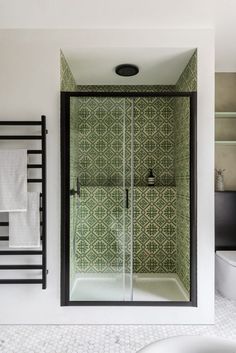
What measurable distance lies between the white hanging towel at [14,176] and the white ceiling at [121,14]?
1074mm

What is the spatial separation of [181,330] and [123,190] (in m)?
1.26

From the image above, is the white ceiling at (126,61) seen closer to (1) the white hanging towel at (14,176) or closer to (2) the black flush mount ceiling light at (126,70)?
(2) the black flush mount ceiling light at (126,70)

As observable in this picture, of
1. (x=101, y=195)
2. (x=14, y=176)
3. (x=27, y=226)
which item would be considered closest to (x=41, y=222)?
(x=27, y=226)

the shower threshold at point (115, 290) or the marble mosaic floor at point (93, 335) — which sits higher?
the shower threshold at point (115, 290)

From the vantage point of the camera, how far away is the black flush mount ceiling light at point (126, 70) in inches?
112

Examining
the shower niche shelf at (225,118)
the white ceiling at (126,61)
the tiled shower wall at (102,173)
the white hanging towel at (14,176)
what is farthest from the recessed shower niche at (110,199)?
the shower niche shelf at (225,118)

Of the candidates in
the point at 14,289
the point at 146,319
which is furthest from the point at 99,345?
the point at 14,289

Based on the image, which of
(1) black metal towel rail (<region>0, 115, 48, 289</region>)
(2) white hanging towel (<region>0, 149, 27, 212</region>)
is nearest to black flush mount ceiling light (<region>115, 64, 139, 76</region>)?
(1) black metal towel rail (<region>0, 115, 48, 289</region>)

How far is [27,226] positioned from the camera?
7.69ft

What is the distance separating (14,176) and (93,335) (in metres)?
1.42

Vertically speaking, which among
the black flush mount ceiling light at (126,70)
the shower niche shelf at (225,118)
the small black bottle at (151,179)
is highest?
the black flush mount ceiling light at (126,70)

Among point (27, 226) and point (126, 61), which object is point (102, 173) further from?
point (126, 61)

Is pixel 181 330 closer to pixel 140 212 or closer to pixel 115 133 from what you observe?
pixel 140 212

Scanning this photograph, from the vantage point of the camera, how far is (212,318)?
94.5 inches
